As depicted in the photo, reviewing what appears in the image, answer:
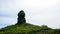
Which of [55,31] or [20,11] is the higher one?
[20,11]

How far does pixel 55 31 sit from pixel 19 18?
21.4 metres

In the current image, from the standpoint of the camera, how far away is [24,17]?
60.6 metres

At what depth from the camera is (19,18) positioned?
59969 mm

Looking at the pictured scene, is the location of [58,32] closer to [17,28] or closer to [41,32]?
[41,32]

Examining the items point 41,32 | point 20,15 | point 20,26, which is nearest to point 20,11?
point 20,15

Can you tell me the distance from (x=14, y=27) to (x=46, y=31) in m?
17.0

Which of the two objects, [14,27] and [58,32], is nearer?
[58,32]

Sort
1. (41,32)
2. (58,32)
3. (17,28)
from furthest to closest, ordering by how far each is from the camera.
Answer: (17,28), (41,32), (58,32)

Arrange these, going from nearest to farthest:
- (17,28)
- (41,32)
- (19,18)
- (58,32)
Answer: (58,32) < (41,32) < (17,28) < (19,18)

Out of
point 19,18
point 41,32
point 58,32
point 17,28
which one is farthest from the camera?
point 19,18

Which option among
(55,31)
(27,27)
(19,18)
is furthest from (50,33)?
(19,18)

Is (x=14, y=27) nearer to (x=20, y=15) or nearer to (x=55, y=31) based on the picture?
(x=20, y=15)

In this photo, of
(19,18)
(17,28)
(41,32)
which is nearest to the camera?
(41,32)

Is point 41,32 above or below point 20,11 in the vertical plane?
below
